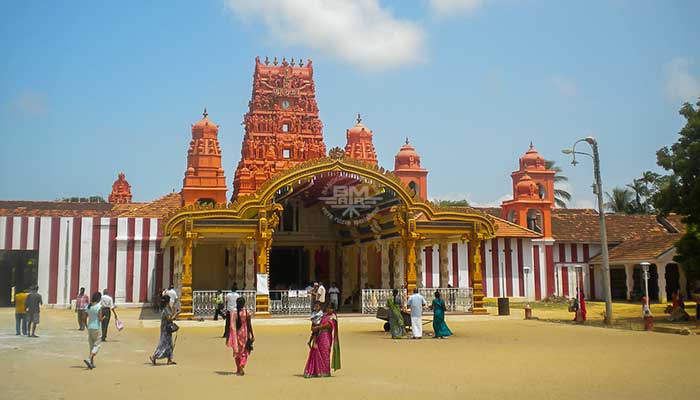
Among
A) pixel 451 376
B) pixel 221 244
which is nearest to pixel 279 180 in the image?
pixel 221 244

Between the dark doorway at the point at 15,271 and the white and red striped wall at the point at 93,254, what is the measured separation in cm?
64

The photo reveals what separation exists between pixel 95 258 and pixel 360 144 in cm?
1743

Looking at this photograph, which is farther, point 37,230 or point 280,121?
point 280,121

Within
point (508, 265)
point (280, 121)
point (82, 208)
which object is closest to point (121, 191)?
point (82, 208)

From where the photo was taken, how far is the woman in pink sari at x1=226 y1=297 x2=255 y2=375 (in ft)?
32.6

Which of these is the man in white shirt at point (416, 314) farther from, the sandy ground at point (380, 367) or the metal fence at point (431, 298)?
the metal fence at point (431, 298)

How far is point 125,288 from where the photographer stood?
27.7m

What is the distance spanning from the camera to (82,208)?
125 ft

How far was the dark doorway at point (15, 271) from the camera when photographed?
27.4 meters

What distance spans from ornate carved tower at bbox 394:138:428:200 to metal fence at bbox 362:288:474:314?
1775 cm

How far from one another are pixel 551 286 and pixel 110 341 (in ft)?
79.9

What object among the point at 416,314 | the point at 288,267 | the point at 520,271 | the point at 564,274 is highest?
the point at 288,267

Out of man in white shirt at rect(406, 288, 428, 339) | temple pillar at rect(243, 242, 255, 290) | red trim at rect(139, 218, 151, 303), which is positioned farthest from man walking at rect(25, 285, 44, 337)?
red trim at rect(139, 218, 151, 303)

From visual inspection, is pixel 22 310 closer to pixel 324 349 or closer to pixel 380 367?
pixel 324 349
